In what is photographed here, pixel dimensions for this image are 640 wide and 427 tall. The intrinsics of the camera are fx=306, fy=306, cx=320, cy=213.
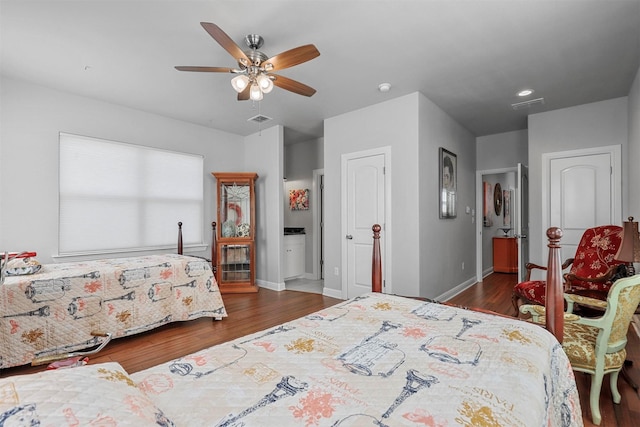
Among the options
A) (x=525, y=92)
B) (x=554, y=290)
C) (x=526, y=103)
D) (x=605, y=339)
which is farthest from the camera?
(x=526, y=103)

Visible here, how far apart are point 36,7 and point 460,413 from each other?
11.2 ft

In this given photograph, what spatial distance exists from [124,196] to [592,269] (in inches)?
219

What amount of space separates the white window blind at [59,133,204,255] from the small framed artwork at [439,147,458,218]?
370cm

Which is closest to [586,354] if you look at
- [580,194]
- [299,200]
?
[580,194]

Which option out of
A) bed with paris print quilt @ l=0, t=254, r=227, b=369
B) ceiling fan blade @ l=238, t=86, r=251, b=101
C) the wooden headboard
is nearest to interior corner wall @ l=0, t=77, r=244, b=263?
bed with paris print quilt @ l=0, t=254, r=227, b=369

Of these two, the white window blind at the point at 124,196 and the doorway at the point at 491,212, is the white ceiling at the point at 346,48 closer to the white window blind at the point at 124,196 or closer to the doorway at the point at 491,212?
the white window blind at the point at 124,196

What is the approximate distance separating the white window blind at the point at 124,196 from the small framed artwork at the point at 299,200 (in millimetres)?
A: 1886

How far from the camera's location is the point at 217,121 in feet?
15.6

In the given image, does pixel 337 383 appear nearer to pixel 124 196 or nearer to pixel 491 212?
pixel 124 196

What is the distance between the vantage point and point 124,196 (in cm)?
414

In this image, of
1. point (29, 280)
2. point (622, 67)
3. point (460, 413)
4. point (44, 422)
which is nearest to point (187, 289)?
→ point (29, 280)

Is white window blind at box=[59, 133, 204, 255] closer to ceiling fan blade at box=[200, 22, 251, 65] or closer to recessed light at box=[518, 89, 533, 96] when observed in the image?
ceiling fan blade at box=[200, 22, 251, 65]

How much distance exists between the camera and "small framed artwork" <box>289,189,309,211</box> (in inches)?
239

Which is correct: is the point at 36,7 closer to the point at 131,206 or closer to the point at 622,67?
the point at 131,206
